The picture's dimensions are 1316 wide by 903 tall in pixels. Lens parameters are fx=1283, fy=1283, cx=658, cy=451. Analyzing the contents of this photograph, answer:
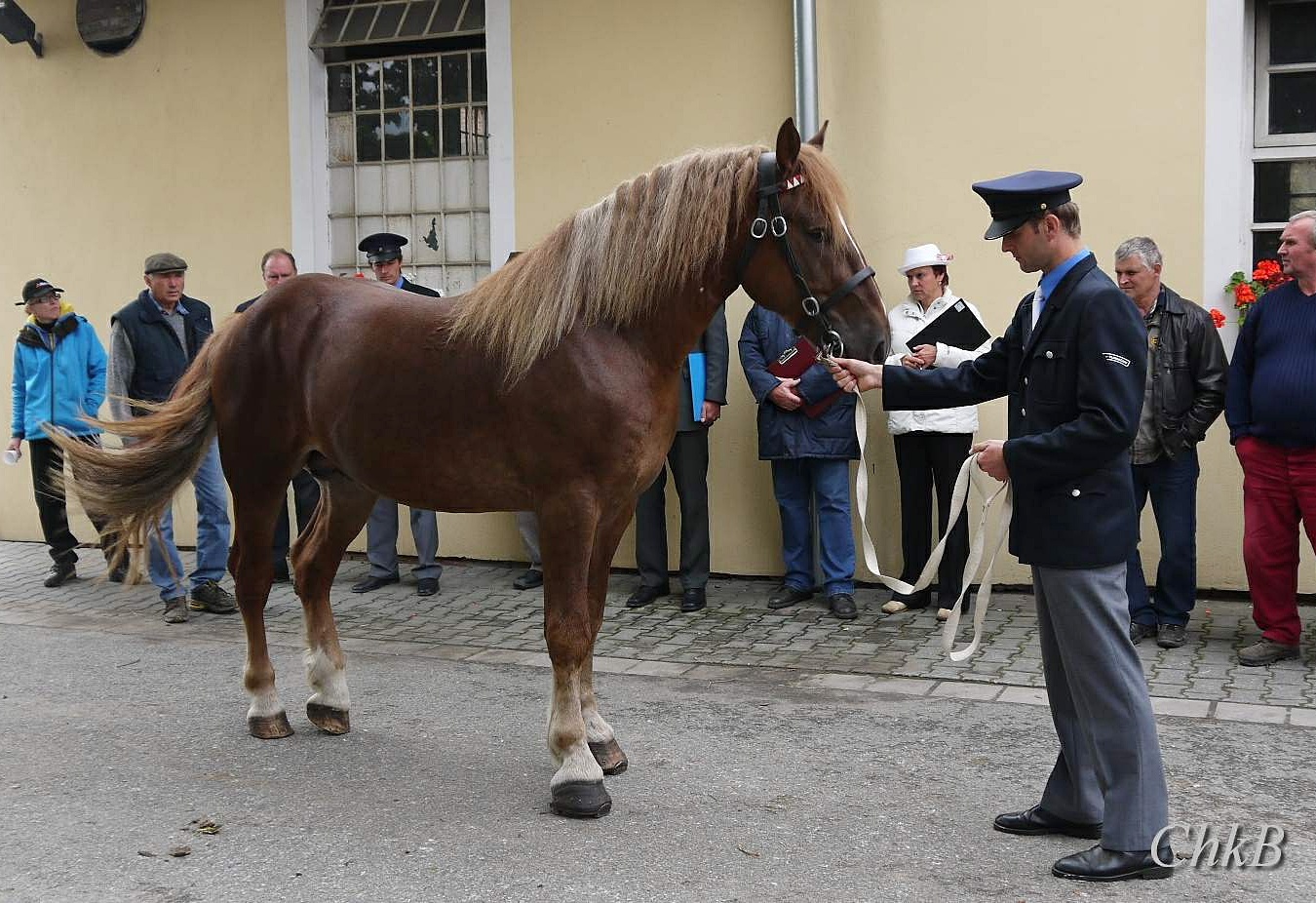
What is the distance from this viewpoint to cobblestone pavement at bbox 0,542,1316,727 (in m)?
5.79

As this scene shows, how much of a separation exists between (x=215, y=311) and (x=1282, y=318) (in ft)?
24.1

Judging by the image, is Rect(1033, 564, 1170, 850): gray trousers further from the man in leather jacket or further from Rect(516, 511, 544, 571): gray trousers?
Rect(516, 511, 544, 571): gray trousers

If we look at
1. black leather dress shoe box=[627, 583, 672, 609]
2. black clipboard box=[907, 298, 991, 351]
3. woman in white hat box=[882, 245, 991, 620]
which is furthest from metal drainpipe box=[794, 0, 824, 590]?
black clipboard box=[907, 298, 991, 351]

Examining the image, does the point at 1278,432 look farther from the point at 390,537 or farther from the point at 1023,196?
the point at 390,537

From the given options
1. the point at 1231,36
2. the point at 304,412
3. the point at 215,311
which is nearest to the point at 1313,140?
the point at 1231,36

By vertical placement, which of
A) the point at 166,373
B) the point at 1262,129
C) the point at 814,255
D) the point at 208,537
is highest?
the point at 1262,129

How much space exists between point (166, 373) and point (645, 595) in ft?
10.9

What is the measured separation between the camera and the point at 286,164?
956cm

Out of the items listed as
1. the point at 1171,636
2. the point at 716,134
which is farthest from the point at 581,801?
the point at 716,134

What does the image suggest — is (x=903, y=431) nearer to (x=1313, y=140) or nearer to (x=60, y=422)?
(x=1313, y=140)

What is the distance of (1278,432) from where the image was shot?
6.15m

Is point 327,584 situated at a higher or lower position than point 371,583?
higher

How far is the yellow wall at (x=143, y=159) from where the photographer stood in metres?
9.63

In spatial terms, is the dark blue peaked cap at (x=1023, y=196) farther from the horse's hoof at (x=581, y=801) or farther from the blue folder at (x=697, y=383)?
the blue folder at (x=697, y=383)
